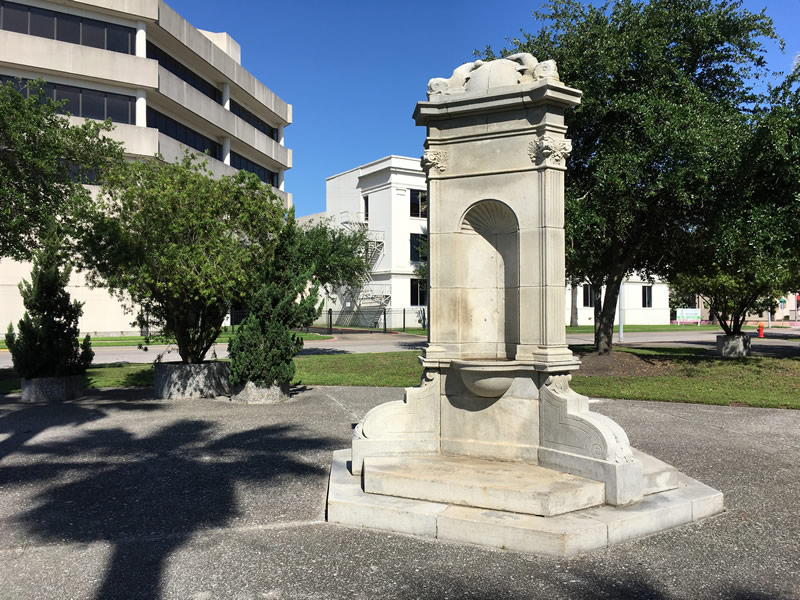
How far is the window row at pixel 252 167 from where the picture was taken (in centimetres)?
4156

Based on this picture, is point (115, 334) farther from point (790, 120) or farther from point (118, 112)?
point (790, 120)

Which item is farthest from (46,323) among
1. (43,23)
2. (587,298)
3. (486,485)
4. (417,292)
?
(587,298)

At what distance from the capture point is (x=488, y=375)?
6.10 m

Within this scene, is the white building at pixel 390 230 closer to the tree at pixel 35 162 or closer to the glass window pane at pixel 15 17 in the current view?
the glass window pane at pixel 15 17

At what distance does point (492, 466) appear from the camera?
5.96m

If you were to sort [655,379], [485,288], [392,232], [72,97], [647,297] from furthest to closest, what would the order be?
[647,297] < [392,232] < [72,97] < [655,379] < [485,288]

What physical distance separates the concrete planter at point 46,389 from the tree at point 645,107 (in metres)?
11.9

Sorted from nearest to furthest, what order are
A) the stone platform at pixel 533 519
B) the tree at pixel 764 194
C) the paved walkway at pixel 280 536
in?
the paved walkway at pixel 280 536
the stone platform at pixel 533 519
the tree at pixel 764 194

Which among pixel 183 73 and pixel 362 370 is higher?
pixel 183 73

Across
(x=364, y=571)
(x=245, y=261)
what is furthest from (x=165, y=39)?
(x=364, y=571)

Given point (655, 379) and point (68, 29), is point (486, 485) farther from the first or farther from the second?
point (68, 29)

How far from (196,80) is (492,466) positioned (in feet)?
126

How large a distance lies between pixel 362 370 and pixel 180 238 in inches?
308

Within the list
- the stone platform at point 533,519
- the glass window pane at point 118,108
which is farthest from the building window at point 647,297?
the stone platform at point 533,519
